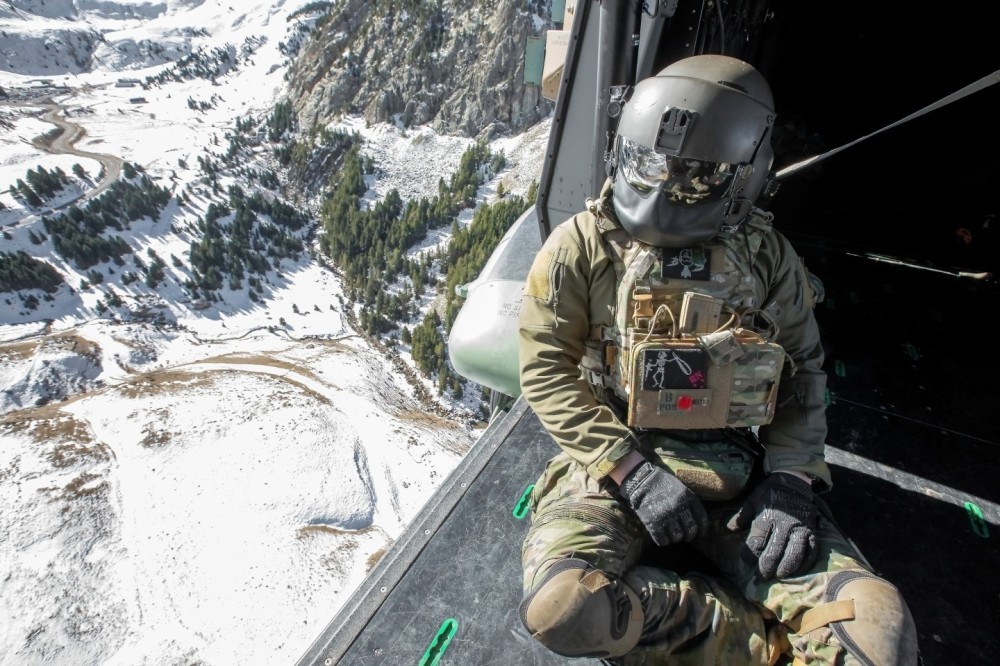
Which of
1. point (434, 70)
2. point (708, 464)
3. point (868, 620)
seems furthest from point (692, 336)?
point (434, 70)

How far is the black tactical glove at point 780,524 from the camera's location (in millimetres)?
2295

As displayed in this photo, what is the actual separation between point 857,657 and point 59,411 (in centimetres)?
6170

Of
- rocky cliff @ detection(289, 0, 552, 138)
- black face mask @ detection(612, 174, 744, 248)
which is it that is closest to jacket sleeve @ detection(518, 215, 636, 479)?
black face mask @ detection(612, 174, 744, 248)

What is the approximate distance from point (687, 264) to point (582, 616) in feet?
5.73

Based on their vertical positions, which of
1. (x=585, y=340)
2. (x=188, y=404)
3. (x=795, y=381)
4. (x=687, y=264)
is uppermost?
(x=687, y=264)

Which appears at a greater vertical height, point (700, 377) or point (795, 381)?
point (700, 377)

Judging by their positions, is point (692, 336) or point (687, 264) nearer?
point (692, 336)

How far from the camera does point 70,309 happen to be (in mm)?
64125

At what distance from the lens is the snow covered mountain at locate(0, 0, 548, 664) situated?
31.9m

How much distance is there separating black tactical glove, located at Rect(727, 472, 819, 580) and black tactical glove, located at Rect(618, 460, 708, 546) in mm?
232

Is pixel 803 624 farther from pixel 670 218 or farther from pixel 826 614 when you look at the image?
pixel 670 218

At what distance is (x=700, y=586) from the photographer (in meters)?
2.44

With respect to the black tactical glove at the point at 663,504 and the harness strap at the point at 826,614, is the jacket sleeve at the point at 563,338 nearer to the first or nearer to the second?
the black tactical glove at the point at 663,504

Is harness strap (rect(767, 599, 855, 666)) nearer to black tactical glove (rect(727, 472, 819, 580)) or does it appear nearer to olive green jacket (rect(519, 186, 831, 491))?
black tactical glove (rect(727, 472, 819, 580))
